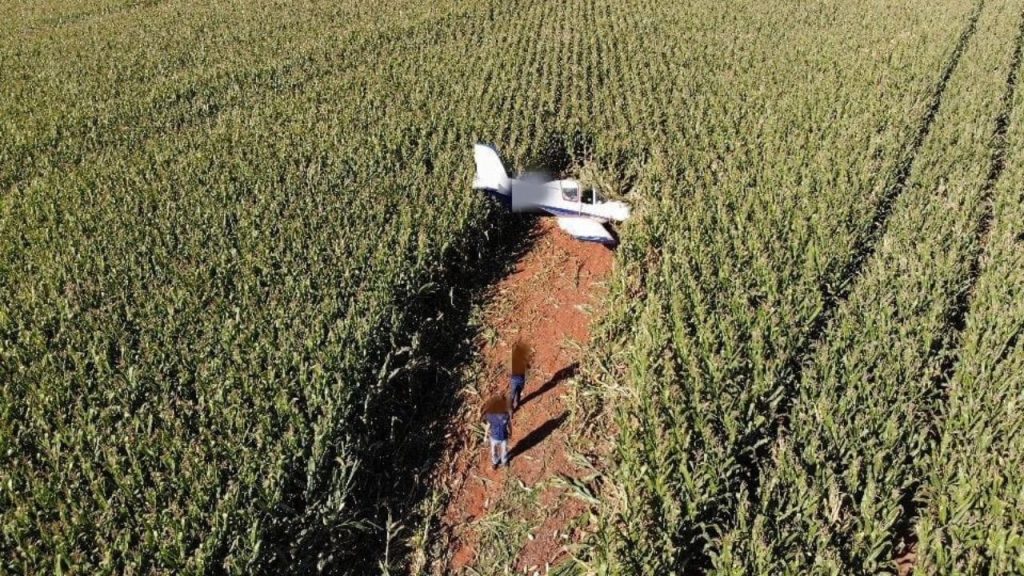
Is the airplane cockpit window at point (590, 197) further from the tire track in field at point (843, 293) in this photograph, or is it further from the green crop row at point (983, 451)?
the green crop row at point (983, 451)

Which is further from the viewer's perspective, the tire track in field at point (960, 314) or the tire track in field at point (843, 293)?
the tire track in field at point (843, 293)

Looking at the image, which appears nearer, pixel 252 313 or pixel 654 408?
pixel 654 408

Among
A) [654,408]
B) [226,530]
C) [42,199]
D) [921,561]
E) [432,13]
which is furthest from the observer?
[432,13]

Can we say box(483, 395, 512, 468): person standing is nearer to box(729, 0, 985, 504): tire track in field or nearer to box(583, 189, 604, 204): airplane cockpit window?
box(729, 0, 985, 504): tire track in field

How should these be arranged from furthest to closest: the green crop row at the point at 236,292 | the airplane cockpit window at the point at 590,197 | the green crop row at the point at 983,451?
the airplane cockpit window at the point at 590,197, the green crop row at the point at 236,292, the green crop row at the point at 983,451

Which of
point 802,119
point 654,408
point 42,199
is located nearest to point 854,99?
point 802,119

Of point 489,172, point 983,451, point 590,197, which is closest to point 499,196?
point 489,172

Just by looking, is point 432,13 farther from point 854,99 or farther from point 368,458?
point 368,458

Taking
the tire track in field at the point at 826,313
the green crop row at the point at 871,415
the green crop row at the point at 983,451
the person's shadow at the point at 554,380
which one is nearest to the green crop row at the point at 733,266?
the tire track in field at the point at 826,313
